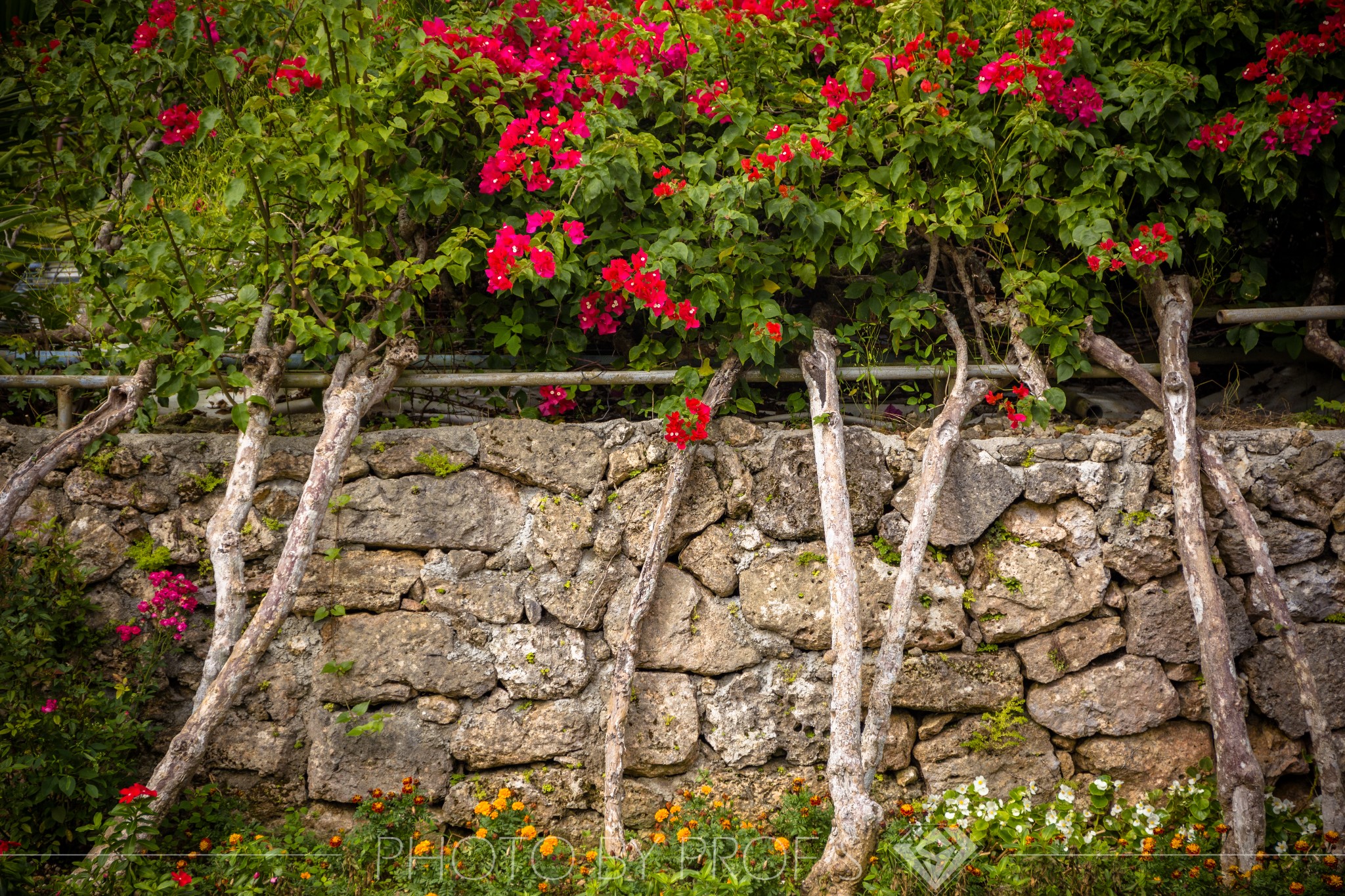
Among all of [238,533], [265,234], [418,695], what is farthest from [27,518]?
[418,695]

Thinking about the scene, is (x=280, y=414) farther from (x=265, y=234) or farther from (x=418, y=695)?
(x=418, y=695)

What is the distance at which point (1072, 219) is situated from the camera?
3.09 m

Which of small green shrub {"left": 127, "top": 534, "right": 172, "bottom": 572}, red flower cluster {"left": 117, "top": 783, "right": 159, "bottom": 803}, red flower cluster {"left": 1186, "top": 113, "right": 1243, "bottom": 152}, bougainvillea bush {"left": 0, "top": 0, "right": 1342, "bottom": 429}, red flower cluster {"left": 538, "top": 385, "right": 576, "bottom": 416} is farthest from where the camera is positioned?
red flower cluster {"left": 538, "top": 385, "right": 576, "bottom": 416}

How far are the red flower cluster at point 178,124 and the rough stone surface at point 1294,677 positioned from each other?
446 centimetres

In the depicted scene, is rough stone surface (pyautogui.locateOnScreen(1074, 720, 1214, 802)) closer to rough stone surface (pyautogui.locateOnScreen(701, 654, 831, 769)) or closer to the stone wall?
the stone wall

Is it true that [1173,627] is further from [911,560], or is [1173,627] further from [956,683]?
[911,560]

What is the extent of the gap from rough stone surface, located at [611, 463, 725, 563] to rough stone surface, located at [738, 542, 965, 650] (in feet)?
0.94

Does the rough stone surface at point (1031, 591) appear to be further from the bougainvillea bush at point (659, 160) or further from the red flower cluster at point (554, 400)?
the red flower cluster at point (554, 400)

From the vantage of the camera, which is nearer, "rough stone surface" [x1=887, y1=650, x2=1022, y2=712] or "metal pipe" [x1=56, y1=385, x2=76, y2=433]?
"rough stone surface" [x1=887, y1=650, x2=1022, y2=712]

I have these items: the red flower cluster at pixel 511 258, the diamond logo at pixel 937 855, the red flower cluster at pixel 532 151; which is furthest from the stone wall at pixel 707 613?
the red flower cluster at pixel 532 151

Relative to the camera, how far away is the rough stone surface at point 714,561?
320cm

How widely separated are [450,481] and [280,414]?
0.86 meters

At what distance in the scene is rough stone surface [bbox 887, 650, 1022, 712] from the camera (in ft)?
10.2

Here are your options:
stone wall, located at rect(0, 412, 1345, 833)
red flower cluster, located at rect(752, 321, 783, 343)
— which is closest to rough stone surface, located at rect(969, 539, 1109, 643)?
stone wall, located at rect(0, 412, 1345, 833)
